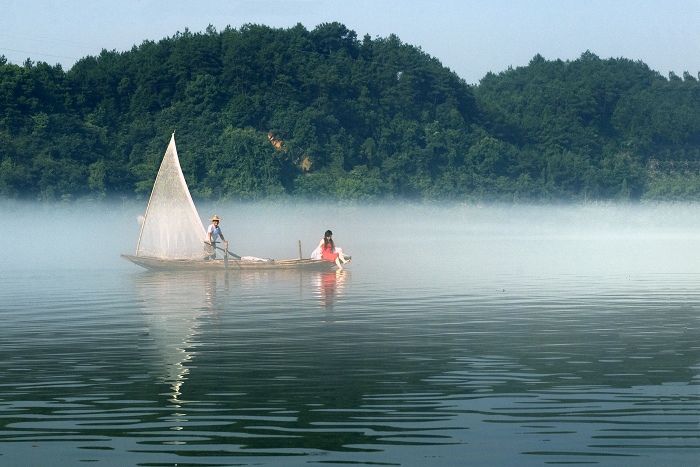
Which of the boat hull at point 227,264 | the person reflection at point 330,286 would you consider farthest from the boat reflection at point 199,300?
the boat hull at point 227,264

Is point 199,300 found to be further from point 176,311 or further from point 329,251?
point 329,251

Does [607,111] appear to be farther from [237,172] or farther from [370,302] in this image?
[370,302]

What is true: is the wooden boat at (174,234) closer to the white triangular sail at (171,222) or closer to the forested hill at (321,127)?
the white triangular sail at (171,222)

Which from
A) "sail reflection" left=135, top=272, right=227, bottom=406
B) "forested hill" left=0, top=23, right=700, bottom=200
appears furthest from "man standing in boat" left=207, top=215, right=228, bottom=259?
"forested hill" left=0, top=23, right=700, bottom=200

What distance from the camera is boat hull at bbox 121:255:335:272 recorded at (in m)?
42.6

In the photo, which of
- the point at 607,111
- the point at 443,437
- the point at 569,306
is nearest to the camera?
the point at 443,437

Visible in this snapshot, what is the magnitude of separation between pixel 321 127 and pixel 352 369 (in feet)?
385

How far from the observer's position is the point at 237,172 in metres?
114

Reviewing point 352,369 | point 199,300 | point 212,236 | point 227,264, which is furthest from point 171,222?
point 352,369

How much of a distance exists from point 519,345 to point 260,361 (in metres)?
4.82

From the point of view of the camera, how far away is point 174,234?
46938 mm

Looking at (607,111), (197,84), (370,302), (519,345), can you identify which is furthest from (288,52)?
(519,345)

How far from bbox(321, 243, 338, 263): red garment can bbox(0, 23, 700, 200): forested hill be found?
2199 inches

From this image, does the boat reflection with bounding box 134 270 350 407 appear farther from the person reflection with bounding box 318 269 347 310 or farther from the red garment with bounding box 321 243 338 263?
the red garment with bounding box 321 243 338 263
